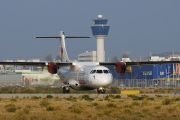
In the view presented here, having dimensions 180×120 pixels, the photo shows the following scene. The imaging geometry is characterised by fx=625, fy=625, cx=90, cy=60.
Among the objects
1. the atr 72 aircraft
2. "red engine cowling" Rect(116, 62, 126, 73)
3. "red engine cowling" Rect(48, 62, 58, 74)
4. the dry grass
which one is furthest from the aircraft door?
the dry grass

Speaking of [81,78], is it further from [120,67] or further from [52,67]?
[120,67]

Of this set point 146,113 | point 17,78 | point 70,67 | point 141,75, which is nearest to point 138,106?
point 146,113

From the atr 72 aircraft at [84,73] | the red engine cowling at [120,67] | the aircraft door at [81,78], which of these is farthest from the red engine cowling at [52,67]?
the red engine cowling at [120,67]

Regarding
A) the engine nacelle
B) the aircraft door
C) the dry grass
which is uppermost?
the engine nacelle

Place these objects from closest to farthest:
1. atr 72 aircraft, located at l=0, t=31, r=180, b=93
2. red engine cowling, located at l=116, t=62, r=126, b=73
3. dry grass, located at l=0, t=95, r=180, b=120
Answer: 1. dry grass, located at l=0, t=95, r=180, b=120
2. atr 72 aircraft, located at l=0, t=31, r=180, b=93
3. red engine cowling, located at l=116, t=62, r=126, b=73

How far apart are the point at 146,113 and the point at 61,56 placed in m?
39.1

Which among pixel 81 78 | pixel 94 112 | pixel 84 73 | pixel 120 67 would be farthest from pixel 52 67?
pixel 94 112

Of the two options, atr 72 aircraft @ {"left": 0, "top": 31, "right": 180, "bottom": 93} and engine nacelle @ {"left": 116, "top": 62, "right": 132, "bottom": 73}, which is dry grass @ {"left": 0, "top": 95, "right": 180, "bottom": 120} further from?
engine nacelle @ {"left": 116, "top": 62, "right": 132, "bottom": 73}

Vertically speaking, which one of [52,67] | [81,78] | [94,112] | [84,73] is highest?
[52,67]

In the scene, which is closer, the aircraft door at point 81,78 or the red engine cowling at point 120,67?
the aircraft door at point 81,78

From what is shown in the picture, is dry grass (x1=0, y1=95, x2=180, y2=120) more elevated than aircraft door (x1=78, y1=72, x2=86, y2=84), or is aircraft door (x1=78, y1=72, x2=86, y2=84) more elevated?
aircraft door (x1=78, y1=72, x2=86, y2=84)

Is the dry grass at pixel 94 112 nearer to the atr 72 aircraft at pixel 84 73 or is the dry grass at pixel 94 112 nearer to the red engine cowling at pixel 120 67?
the atr 72 aircraft at pixel 84 73

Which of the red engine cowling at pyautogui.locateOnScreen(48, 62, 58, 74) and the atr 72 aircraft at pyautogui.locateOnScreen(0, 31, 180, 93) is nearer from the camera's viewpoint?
the atr 72 aircraft at pyautogui.locateOnScreen(0, 31, 180, 93)

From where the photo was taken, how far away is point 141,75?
149 m
